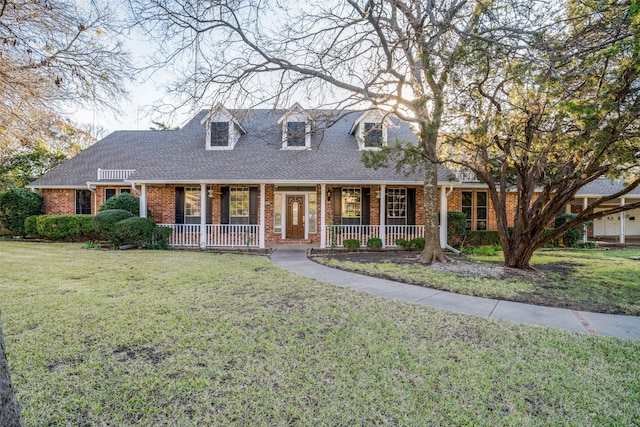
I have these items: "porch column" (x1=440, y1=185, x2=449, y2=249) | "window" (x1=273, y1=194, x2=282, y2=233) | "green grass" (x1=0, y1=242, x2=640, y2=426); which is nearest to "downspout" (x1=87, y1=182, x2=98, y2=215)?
"window" (x1=273, y1=194, x2=282, y2=233)

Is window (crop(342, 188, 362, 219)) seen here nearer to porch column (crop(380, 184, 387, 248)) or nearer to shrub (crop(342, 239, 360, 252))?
porch column (crop(380, 184, 387, 248))

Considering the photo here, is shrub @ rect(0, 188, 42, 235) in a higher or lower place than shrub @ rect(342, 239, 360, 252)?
higher

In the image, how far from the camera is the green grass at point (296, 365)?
2514 mm

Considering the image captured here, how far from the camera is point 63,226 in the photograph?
1391cm

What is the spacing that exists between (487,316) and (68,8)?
8721 mm

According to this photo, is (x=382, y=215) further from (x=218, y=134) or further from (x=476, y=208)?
(x=218, y=134)

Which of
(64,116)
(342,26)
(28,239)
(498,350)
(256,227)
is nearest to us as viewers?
(498,350)

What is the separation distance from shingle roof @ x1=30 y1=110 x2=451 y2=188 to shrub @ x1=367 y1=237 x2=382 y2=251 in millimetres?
2379

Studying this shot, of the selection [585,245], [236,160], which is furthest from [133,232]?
[585,245]

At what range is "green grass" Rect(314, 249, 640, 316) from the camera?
5.75m

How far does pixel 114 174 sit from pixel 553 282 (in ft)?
54.6

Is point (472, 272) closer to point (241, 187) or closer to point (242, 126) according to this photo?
point (241, 187)

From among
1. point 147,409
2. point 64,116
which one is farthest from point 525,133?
point 64,116

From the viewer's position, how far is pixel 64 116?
711cm
